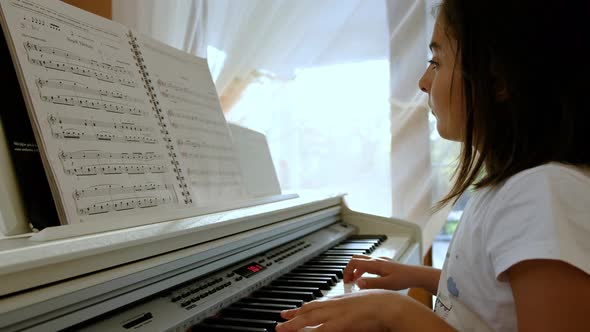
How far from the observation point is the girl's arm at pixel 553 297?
566 mm

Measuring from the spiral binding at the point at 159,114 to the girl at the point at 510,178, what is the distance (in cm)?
43

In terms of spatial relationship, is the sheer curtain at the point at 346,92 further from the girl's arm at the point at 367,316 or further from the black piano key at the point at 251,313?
the girl's arm at the point at 367,316

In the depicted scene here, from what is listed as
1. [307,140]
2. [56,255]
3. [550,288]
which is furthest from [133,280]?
[307,140]

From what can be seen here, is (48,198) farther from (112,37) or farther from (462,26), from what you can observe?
(462,26)

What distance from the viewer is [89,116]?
34.1 inches

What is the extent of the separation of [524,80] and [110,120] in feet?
2.49

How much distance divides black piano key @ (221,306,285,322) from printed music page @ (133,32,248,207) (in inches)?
11.2

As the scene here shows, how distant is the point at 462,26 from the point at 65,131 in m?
0.73

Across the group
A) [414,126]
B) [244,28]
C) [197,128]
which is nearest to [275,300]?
[197,128]

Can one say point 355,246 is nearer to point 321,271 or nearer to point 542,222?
point 321,271

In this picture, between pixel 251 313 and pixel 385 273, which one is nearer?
pixel 251 313

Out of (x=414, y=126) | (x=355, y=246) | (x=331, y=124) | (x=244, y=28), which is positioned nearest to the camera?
(x=355, y=246)

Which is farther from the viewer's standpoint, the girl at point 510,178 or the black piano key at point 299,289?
the black piano key at point 299,289

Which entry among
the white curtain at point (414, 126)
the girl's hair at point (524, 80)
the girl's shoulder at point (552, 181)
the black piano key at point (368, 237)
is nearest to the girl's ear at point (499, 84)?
the girl's hair at point (524, 80)
